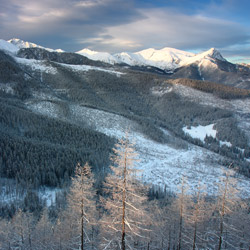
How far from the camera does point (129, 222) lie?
42.2 feet

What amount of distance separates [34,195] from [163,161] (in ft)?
139

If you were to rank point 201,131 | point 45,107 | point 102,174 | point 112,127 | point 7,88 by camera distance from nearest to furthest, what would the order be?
point 102,174, point 112,127, point 45,107, point 201,131, point 7,88

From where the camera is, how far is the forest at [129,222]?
1253 cm

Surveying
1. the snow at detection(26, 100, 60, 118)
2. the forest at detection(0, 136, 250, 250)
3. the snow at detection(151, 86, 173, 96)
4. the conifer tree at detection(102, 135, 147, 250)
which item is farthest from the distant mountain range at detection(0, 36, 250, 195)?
the forest at detection(0, 136, 250, 250)

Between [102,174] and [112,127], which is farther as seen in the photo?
[112,127]

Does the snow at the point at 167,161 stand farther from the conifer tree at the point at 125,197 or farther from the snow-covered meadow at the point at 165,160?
the conifer tree at the point at 125,197

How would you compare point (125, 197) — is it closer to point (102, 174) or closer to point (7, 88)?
point (102, 174)

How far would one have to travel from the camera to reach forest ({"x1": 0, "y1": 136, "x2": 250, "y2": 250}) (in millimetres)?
12531

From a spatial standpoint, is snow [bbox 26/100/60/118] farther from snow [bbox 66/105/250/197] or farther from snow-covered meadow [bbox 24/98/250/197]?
snow [bbox 66/105/250/197]

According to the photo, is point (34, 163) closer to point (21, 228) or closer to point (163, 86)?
point (21, 228)

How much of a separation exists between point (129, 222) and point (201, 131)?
12529 cm

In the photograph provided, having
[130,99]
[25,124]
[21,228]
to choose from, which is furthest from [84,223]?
[130,99]

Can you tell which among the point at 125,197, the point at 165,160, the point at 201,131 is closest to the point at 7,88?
the point at 165,160

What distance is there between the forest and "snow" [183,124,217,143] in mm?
98746
